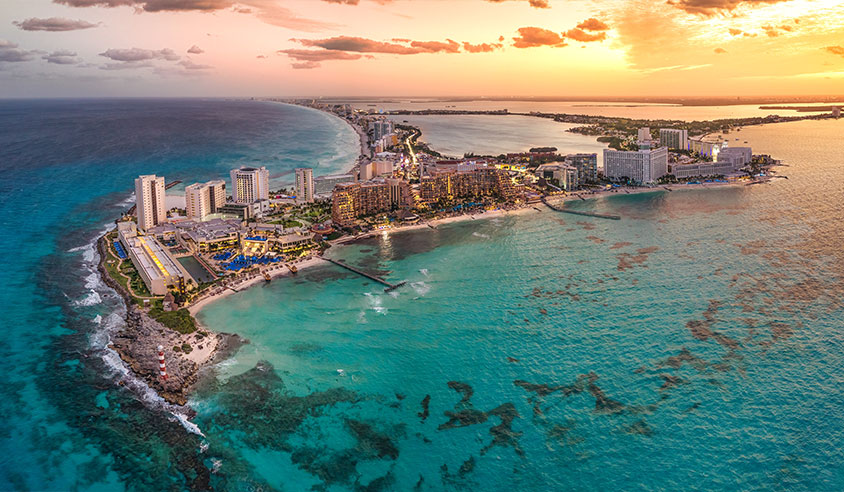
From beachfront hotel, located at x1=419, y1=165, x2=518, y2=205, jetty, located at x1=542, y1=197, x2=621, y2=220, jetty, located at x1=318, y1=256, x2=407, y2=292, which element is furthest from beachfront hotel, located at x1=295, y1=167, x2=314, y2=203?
jetty, located at x1=542, y1=197, x2=621, y2=220

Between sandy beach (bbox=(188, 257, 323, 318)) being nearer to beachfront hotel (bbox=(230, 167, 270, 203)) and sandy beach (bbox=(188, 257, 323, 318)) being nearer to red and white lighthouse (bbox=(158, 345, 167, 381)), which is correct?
red and white lighthouse (bbox=(158, 345, 167, 381))

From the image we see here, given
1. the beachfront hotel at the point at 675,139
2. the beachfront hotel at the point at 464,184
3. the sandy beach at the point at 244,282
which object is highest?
the beachfront hotel at the point at 675,139

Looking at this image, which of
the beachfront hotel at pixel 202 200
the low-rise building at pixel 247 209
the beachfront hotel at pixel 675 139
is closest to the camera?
the beachfront hotel at pixel 202 200

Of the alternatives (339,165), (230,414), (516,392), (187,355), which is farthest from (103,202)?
(516,392)

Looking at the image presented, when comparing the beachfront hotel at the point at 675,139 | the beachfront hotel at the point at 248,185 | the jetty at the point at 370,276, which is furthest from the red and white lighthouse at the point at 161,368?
the beachfront hotel at the point at 675,139

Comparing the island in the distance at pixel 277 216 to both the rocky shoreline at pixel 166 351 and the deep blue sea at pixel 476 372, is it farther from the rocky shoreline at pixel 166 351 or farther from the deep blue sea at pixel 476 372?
the deep blue sea at pixel 476 372

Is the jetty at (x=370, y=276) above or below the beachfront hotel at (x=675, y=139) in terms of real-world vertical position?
below
